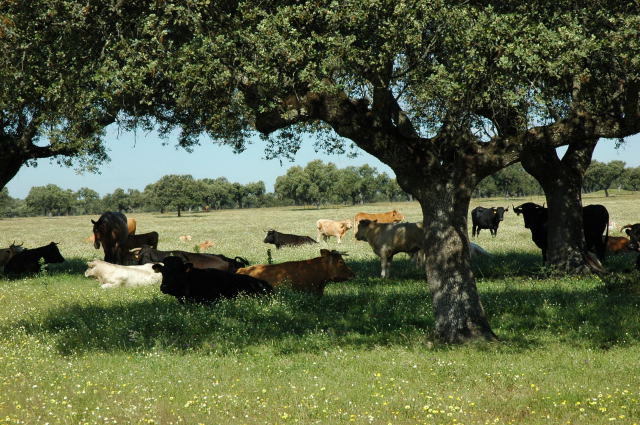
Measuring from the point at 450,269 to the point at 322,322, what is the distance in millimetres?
3025

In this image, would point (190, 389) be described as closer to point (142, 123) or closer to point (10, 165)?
point (142, 123)

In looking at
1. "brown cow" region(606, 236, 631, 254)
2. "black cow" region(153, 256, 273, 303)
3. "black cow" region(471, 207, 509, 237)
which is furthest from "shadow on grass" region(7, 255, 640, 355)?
"black cow" region(471, 207, 509, 237)

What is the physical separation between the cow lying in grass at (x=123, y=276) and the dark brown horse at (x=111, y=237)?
508 cm

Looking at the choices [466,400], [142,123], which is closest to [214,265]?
[142,123]

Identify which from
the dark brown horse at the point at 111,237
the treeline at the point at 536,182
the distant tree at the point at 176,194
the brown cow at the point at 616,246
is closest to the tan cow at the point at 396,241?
the brown cow at the point at 616,246

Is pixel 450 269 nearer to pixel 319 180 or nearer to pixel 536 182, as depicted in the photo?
pixel 319 180

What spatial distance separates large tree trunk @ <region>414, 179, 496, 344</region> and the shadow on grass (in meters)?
0.54

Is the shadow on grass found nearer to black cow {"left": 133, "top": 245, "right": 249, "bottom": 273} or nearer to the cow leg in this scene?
black cow {"left": 133, "top": 245, "right": 249, "bottom": 273}

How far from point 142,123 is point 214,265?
686 cm

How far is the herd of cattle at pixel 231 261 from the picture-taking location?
51.8 feet

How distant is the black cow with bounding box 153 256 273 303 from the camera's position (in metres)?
15.6

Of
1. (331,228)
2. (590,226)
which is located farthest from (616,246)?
(331,228)

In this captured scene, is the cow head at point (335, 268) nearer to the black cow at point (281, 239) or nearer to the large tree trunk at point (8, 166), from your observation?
the large tree trunk at point (8, 166)

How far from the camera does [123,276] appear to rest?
20.5 m
